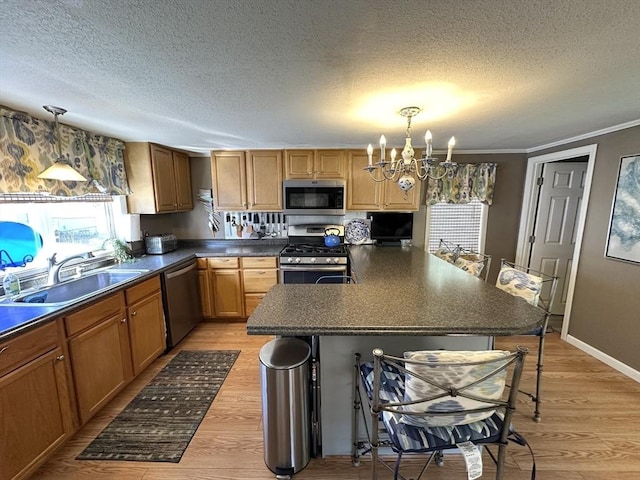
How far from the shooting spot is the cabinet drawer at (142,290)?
2156 mm

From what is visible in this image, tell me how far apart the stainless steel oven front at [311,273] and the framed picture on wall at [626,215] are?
2512 mm

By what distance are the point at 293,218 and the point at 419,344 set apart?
8.30ft

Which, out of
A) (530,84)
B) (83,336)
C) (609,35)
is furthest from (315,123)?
(83,336)

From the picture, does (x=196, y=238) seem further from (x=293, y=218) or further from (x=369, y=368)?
(x=369, y=368)

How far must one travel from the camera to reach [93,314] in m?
1.80

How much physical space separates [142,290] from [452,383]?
8.02ft

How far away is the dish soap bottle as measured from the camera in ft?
5.85

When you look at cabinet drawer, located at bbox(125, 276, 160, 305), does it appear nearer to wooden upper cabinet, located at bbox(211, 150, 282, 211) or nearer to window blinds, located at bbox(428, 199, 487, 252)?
wooden upper cabinet, located at bbox(211, 150, 282, 211)

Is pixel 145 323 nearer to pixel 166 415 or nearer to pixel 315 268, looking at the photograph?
pixel 166 415

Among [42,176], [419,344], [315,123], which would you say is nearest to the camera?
[419,344]

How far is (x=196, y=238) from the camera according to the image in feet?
12.5

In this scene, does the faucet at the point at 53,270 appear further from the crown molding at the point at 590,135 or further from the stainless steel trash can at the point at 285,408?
the crown molding at the point at 590,135

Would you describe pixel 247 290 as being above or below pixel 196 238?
below

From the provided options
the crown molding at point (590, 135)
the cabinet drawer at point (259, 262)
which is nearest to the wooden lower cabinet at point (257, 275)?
the cabinet drawer at point (259, 262)
